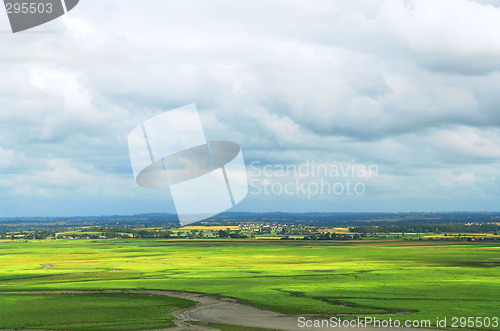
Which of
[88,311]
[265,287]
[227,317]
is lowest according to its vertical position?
[227,317]

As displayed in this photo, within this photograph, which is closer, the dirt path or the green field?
the dirt path

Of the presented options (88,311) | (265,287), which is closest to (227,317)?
(88,311)

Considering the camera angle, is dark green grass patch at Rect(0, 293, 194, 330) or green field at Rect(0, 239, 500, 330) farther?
green field at Rect(0, 239, 500, 330)

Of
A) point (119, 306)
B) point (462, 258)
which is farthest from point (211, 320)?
point (462, 258)

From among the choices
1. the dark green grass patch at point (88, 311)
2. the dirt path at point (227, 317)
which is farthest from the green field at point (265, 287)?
the dirt path at point (227, 317)

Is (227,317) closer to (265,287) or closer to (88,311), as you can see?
(88,311)

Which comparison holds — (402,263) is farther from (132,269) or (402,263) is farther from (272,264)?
(132,269)

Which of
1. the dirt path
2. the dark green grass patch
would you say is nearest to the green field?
the dark green grass patch

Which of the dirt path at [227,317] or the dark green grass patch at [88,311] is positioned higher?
the dark green grass patch at [88,311]

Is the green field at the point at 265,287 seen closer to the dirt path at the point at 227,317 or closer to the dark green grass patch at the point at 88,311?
the dark green grass patch at the point at 88,311

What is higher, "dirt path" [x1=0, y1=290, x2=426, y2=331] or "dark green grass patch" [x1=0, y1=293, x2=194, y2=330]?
"dark green grass patch" [x1=0, y1=293, x2=194, y2=330]

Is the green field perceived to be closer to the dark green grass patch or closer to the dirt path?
the dark green grass patch

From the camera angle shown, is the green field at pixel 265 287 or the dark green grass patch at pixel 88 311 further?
the green field at pixel 265 287
